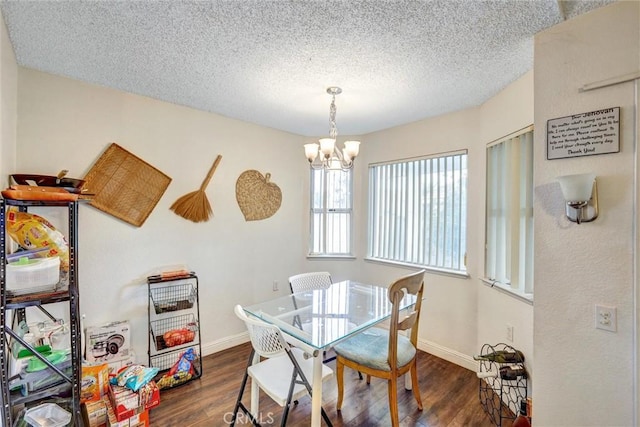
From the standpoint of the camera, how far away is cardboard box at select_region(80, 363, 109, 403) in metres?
1.90

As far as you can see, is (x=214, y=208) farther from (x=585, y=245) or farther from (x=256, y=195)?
(x=585, y=245)

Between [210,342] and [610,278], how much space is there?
3.19 meters

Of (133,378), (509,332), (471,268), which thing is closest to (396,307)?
(509,332)

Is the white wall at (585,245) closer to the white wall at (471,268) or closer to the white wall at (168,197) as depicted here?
the white wall at (471,268)

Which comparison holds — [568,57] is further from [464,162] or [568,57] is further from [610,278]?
[464,162]

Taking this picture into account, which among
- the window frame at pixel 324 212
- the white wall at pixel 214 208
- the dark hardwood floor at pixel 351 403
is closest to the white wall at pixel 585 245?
the white wall at pixel 214 208

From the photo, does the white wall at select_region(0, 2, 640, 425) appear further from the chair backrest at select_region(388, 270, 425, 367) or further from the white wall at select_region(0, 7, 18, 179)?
the chair backrest at select_region(388, 270, 425, 367)

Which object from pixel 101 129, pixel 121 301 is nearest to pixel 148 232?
pixel 121 301

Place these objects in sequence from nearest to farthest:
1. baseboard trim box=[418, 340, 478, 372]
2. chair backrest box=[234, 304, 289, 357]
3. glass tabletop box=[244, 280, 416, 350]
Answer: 1. chair backrest box=[234, 304, 289, 357]
2. glass tabletop box=[244, 280, 416, 350]
3. baseboard trim box=[418, 340, 478, 372]

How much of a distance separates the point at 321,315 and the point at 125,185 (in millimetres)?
2019

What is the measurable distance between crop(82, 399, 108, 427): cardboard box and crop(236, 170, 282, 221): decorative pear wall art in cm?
194

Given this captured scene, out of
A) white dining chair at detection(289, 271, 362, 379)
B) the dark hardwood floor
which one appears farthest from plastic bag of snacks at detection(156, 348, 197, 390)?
white dining chair at detection(289, 271, 362, 379)

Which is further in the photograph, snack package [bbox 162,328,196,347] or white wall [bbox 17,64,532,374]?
snack package [bbox 162,328,196,347]

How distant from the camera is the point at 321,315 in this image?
6.75ft
